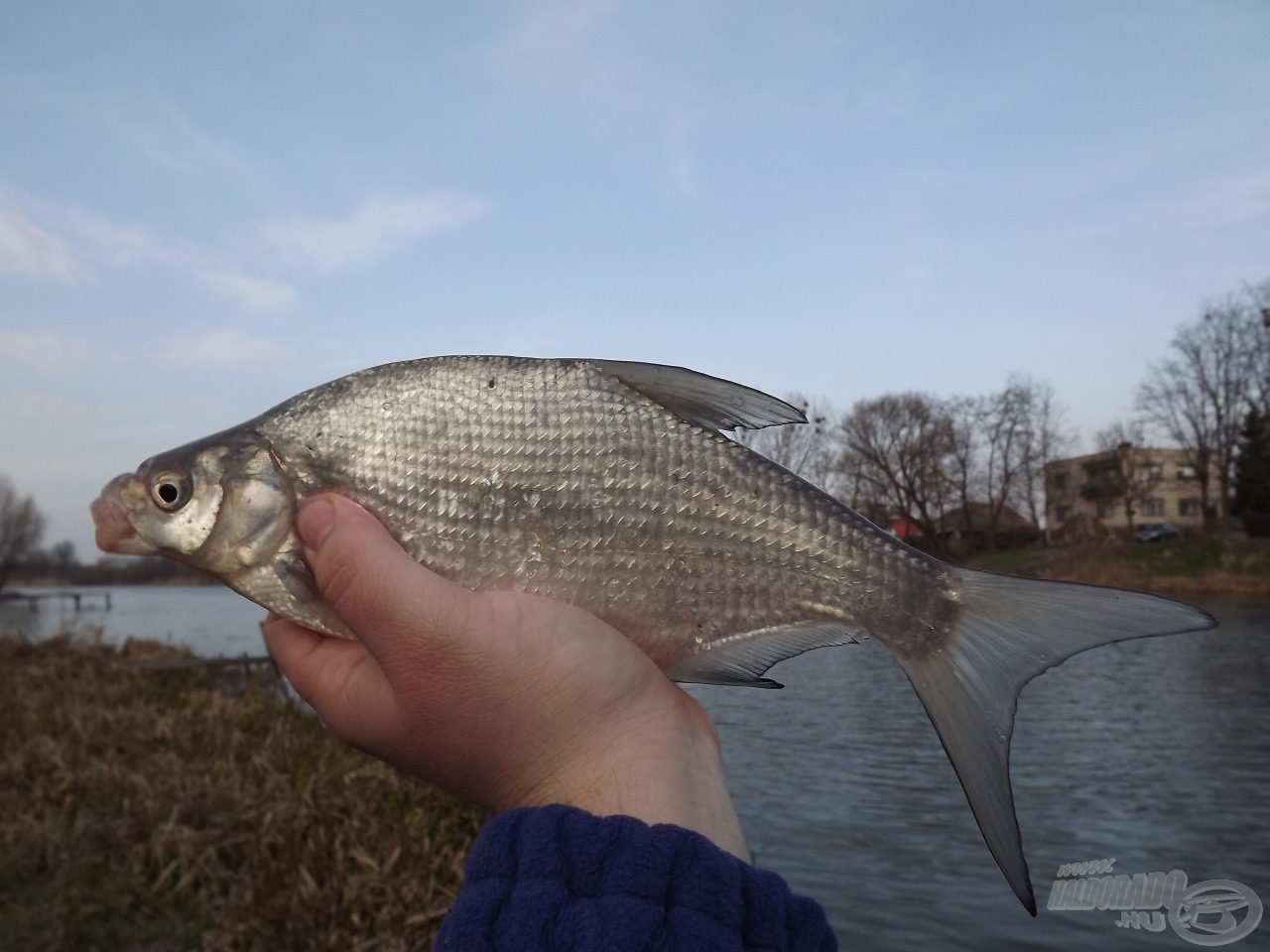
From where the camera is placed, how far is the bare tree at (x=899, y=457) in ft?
105

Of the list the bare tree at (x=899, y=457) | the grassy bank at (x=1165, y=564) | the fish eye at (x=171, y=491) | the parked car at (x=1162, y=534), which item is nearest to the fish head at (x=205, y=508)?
the fish eye at (x=171, y=491)

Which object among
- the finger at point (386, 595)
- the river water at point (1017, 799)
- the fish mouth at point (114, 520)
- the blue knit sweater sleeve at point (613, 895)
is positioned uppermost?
the fish mouth at point (114, 520)

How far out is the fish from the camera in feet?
7.45

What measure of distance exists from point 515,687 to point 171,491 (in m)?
1.07

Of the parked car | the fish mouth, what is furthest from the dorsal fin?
the parked car

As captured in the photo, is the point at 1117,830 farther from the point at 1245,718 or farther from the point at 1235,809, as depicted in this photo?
the point at 1245,718

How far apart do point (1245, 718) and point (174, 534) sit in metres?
18.7

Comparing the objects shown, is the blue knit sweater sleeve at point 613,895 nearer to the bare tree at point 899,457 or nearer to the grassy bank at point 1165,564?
the bare tree at point 899,457

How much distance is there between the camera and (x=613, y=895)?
1561 mm

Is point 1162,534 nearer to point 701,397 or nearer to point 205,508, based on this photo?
point 701,397

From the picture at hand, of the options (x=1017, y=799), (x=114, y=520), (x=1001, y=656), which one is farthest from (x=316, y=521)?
(x=1017, y=799)

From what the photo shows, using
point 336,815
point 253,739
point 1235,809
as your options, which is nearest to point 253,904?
point 336,815

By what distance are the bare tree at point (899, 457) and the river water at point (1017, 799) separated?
41.1 ft

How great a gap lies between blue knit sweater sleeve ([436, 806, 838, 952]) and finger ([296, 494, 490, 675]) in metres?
0.50
